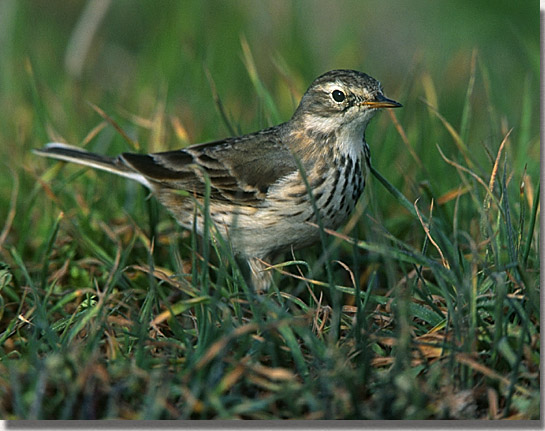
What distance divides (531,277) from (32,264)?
2.78 m

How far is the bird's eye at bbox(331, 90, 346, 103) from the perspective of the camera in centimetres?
427

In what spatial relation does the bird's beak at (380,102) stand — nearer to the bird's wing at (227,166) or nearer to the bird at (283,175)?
the bird at (283,175)

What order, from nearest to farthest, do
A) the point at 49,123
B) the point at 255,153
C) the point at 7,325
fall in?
the point at 7,325 < the point at 255,153 < the point at 49,123

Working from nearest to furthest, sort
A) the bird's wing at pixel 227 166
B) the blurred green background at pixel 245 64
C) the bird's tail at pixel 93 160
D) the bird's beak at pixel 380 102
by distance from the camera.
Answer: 1. the bird's beak at pixel 380 102
2. the bird's wing at pixel 227 166
3. the bird's tail at pixel 93 160
4. the blurred green background at pixel 245 64

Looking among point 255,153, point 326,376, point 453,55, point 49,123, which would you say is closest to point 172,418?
point 326,376

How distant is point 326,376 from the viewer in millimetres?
3029

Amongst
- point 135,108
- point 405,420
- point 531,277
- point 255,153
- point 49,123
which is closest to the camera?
point 405,420

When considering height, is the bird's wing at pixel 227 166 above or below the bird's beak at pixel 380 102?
below

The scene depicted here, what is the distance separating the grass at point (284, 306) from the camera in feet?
9.97

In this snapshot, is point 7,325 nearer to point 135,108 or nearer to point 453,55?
point 135,108

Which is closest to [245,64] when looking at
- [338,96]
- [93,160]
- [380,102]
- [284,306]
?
[93,160]

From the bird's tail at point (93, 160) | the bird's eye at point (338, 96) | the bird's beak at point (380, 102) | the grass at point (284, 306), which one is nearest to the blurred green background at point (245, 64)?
the grass at point (284, 306)

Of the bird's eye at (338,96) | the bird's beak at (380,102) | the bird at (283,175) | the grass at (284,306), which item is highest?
the bird's eye at (338,96)

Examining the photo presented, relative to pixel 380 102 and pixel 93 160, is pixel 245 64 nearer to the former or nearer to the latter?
pixel 93 160
